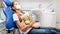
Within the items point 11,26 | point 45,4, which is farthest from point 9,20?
point 45,4

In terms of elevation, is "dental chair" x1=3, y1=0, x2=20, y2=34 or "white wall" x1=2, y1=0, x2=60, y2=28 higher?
"white wall" x1=2, y1=0, x2=60, y2=28

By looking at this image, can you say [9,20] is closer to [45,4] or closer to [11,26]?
[11,26]

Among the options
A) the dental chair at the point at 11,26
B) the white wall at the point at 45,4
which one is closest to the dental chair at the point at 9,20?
the dental chair at the point at 11,26

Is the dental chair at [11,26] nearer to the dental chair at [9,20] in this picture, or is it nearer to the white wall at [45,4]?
the dental chair at [9,20]

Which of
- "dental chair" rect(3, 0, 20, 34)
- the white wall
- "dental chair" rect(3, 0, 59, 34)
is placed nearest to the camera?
"dental chair" rect(3, 0, 59, 34)

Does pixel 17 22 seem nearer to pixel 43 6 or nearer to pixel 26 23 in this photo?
pixel 26 23

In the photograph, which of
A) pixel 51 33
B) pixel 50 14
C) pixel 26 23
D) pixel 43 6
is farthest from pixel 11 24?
pixel 43 6

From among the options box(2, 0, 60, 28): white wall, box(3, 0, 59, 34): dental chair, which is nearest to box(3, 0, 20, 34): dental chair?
box(3, 0, 59, 34): dental chair

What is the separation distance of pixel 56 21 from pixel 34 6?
693 millimetres

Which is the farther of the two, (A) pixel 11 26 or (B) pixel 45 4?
(B) pixel 45 4

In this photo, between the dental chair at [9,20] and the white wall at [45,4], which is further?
the white wall at [45,4]

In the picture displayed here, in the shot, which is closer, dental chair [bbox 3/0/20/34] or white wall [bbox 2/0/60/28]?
dental chair [bbox 3/0/20/34]

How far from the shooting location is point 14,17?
85.2 inches

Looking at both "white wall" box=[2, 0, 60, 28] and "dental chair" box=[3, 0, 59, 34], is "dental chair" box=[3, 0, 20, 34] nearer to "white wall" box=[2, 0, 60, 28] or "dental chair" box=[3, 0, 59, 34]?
"dental chair" box=[3, 0, 59, 34]
